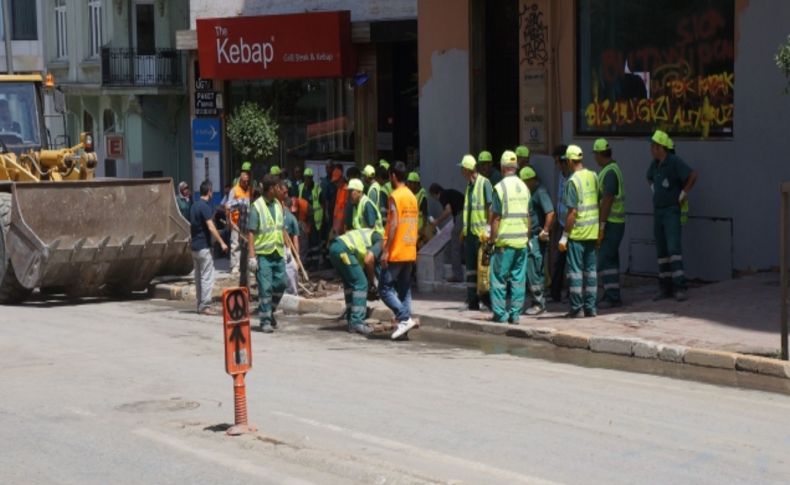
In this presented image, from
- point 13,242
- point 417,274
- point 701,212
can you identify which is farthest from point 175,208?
point 701,212

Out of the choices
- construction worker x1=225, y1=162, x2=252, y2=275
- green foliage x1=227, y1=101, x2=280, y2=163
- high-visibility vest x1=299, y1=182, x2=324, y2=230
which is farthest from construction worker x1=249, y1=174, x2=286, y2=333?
green foliage x1=227, y1=101, x2=280, y2=163

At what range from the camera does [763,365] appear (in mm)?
12273

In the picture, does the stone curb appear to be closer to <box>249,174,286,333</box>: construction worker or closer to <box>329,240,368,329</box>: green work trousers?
<box>329,240,368,329</box>: green work trousers

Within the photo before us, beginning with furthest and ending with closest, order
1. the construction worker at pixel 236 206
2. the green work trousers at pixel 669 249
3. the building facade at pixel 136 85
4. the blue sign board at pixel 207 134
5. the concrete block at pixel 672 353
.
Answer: the building facade at pixel 136 85 < the blue sign board at pixel 207 134 < the construction worker at pixel 236 206 < the green work trousers at pixel 669 249 < the concrete block at pixel 672 353

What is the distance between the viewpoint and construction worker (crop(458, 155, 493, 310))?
16.4 metres

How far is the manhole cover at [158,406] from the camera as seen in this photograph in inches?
428

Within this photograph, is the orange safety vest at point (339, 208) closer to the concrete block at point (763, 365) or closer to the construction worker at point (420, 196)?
the construction worker at point (420, 196)

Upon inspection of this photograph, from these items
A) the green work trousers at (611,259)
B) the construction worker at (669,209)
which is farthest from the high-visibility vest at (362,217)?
the construction worker at (669,209)

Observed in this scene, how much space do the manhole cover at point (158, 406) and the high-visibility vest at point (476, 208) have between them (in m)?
6.10

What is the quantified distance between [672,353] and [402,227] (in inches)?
136

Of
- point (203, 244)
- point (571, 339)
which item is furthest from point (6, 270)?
point (571, 339)

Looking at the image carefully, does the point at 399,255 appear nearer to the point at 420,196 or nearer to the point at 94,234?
the point at 420,196

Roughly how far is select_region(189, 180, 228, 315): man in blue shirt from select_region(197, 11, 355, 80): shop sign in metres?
7.68

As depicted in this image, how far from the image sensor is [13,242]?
18719 millimetres
